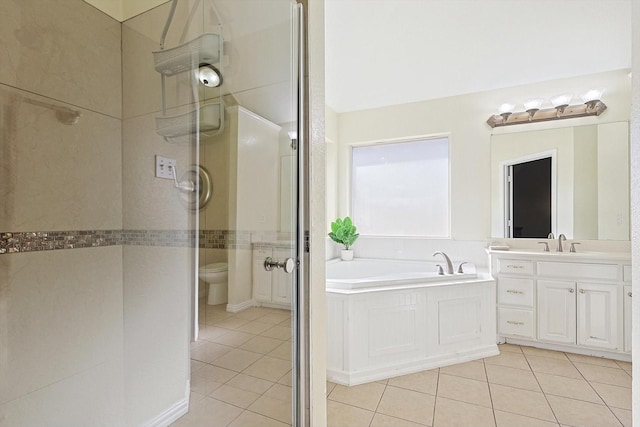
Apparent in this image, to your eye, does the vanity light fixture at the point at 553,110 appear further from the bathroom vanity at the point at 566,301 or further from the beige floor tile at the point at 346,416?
the beige floor tile at the point at 346,416

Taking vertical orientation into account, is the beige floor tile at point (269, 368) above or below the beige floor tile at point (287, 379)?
above

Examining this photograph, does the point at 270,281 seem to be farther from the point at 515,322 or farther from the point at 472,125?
the point at 472,125

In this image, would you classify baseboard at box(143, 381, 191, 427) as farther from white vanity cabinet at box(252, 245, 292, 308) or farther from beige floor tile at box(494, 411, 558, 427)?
beige floor tile at box(494, 411, 558, 427)

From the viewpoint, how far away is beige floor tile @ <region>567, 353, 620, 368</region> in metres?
2.42

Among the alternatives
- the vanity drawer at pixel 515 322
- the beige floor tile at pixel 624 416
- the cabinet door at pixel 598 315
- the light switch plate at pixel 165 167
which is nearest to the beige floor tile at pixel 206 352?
the light switch plate at pixel 165 167

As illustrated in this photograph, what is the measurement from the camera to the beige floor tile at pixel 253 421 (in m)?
1.14

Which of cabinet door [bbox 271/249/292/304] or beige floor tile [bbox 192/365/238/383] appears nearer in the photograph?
beige floor tile [bbox 192/365/238/383]

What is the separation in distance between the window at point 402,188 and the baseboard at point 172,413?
297cm

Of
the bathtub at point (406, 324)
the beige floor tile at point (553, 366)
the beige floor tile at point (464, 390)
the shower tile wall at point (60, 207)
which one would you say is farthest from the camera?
the beige floor tile at point (553, 366)

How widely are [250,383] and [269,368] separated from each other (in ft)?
0.29

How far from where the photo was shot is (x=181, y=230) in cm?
114

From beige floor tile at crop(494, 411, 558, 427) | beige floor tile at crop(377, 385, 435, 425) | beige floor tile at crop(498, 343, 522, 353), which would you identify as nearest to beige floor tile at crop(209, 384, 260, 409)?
beige floor tile at crop(377, 385, 435, 425)

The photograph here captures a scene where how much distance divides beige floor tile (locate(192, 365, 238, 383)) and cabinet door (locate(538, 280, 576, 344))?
274cm

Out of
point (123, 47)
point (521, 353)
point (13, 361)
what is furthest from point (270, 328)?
point (521, 353)
